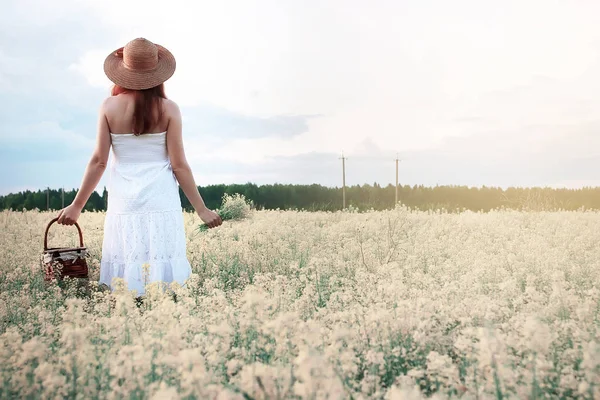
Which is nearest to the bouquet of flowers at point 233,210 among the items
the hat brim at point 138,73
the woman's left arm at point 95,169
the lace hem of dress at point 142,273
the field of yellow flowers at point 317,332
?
the field of yellow flowers at point 317,332

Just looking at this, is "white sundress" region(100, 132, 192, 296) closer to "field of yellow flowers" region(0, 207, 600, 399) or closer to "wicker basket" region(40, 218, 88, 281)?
"field of yellow flowers" region(0, 207, 600, 399)

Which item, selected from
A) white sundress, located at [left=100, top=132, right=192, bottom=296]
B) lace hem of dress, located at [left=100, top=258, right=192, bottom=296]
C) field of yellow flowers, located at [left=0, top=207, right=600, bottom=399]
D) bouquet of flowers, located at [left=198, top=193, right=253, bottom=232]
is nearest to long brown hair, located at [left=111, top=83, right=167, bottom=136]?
white sundress, located at [left=100, top=132, right=192, bottom=296]

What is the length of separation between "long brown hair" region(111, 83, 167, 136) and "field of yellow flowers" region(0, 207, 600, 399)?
57.2 inches

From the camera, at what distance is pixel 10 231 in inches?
496

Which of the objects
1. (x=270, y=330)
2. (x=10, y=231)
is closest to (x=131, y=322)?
(x=270, y=330)

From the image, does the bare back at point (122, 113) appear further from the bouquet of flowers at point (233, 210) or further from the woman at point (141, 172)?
the bouquet of flowers at point (233, 210)

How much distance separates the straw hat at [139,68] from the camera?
5.06m

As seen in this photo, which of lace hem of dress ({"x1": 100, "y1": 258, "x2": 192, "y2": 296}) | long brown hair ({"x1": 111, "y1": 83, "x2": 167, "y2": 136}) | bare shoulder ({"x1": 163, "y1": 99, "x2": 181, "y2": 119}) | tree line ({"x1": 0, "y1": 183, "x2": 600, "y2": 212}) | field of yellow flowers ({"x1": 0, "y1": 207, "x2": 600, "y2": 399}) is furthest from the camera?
tree line ({"x1": 0, "y1": 183, "x2": 600, "y2": 212})

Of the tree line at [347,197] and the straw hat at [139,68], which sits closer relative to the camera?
the straw hat at [139,68]

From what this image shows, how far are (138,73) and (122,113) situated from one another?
0.40 meters

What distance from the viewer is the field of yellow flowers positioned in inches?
101

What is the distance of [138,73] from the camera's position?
5090 mm

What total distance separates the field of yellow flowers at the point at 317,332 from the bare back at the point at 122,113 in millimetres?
1459

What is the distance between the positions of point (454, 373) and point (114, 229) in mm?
3661
